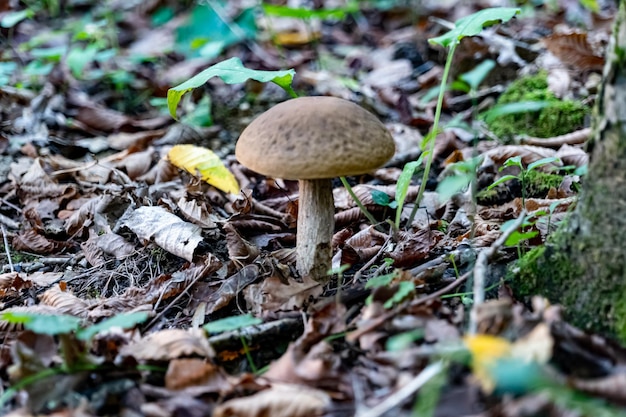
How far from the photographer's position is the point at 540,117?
13.7ft

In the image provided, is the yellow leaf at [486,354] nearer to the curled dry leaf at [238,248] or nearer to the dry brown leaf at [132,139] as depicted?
the curled dry leaf at [238,248]

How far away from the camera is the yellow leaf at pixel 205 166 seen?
3.62 m

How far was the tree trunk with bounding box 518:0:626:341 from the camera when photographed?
71.2 inches

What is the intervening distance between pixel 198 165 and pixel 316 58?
3497mm

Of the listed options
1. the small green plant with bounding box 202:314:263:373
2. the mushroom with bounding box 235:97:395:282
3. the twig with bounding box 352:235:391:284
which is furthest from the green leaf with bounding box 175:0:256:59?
the small green plant with bounding box 202:314:263:373

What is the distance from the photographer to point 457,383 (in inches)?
62.4

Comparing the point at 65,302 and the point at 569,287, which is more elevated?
the point at 569,287

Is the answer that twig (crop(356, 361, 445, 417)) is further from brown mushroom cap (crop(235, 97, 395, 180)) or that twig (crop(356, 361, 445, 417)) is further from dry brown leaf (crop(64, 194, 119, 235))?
dry brown leaf (crop(64, 194, 119, 235))

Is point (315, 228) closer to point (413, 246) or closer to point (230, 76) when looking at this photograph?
point (413, 246)

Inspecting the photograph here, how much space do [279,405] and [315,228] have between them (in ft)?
3.50

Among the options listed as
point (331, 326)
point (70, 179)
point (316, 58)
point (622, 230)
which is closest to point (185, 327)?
point (331, 326)

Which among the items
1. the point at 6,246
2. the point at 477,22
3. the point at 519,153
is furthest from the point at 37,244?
the point at 519,153

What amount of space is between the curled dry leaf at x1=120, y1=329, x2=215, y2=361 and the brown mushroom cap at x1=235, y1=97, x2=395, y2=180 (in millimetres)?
691

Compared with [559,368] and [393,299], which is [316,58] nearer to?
[393,299]
